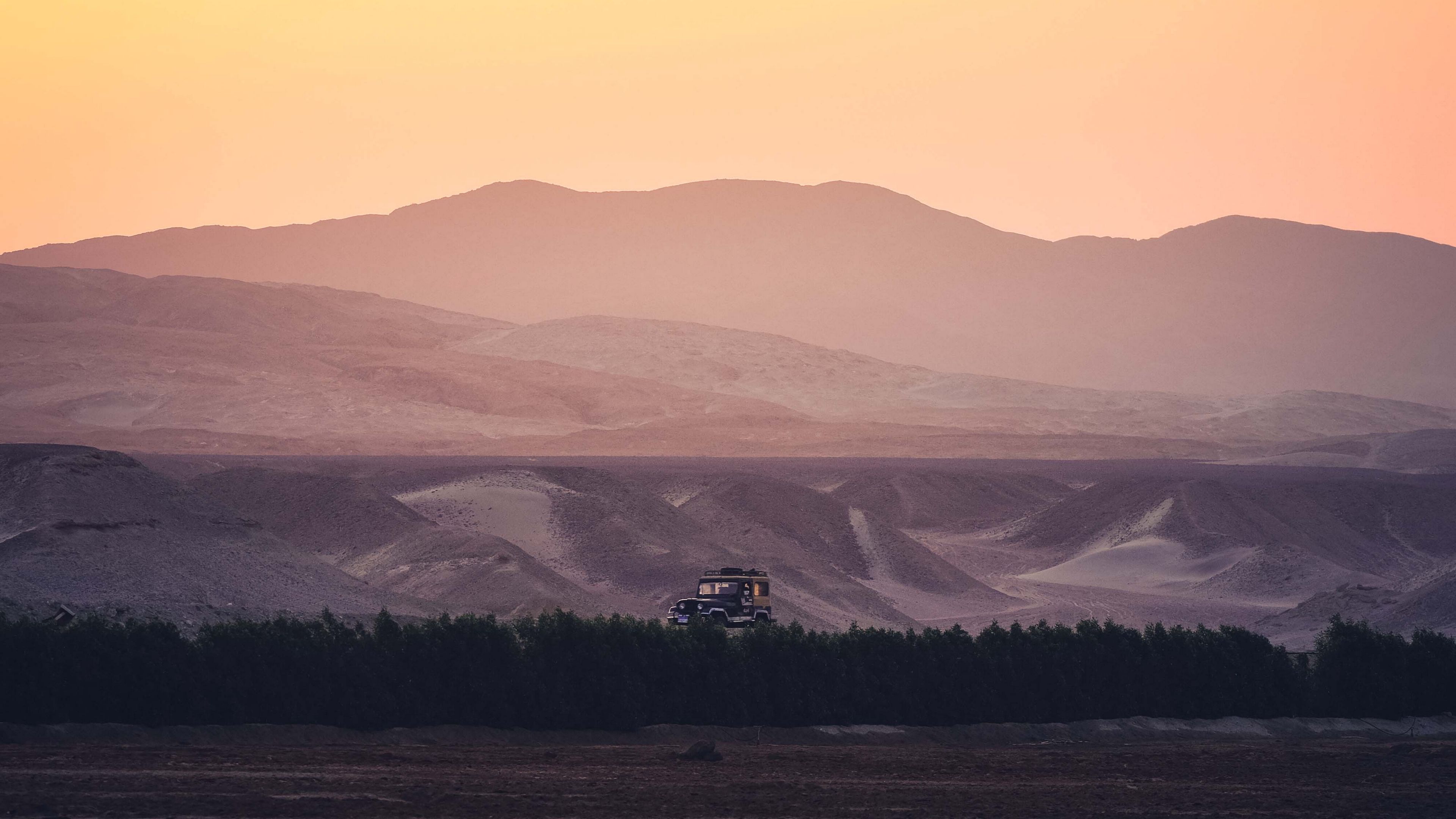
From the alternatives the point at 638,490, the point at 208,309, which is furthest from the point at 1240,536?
the point at 208,309

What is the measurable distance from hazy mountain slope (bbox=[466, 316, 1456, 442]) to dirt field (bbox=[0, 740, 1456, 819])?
107 metres

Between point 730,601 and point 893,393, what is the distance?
118 meters

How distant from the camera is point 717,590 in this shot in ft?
116

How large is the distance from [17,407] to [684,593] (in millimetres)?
79944

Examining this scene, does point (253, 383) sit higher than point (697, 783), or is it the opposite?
point (253, 383)

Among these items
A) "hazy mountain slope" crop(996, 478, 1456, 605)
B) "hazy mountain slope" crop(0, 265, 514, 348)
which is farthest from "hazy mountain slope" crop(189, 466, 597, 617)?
"hazy mountain slope" crop(0, 265, 514, 348)

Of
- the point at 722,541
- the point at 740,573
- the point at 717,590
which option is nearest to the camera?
the point at 717,590

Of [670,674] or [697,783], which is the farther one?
[670,674]

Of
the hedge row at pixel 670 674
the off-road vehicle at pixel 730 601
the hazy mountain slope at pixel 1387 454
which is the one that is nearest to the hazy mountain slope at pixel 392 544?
the off-road vehicle at pixel 730 601

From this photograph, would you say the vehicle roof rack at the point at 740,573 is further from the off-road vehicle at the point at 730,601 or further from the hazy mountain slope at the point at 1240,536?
the hazy mountain slope at the point at 1240,536

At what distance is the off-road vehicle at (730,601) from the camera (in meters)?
34.9

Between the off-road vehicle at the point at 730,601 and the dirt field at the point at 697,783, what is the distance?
1077cm

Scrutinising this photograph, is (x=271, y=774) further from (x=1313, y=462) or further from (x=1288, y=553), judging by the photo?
(x=1313, y=462)

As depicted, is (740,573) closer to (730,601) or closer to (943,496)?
(730,601)
